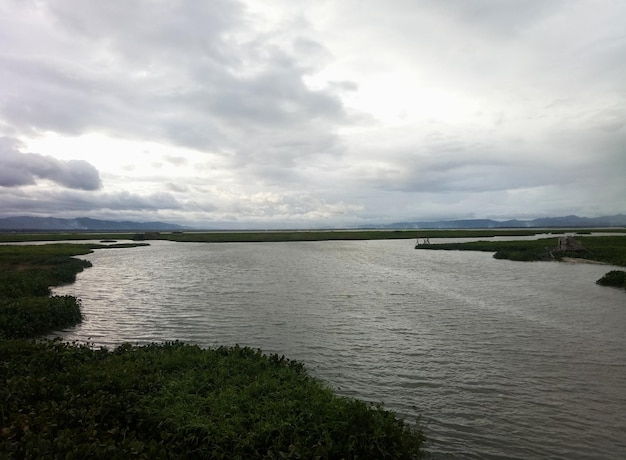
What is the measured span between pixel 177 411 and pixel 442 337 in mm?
14815

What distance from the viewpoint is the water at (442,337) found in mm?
11961

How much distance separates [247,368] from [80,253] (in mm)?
80565

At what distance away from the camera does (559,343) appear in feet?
65.5

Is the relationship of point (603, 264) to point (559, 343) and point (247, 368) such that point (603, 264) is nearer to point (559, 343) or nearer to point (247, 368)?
point (559, 343)

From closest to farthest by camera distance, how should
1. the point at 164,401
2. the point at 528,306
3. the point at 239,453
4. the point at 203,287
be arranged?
1. the point at 239,453
2. the point at 164,401
3. the point at 528,306
4. the point at 203,287

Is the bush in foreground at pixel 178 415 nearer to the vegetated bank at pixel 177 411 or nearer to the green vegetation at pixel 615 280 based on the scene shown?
the vegetated bank at pixel 177 411

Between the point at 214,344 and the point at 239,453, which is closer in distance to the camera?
the point at 239,453

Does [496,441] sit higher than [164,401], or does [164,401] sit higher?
[164,401]

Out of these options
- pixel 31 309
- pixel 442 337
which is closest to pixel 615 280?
pixel 442 337

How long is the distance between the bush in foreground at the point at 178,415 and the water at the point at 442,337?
93.7 inches

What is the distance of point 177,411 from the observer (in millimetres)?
10844

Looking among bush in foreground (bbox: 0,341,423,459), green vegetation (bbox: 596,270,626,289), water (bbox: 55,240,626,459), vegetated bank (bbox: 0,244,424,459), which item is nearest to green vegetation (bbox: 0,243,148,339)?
water (bbox: 55,240,626,459)

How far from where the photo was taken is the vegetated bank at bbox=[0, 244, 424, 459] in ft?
29.6

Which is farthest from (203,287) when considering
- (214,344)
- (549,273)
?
(549,273)
